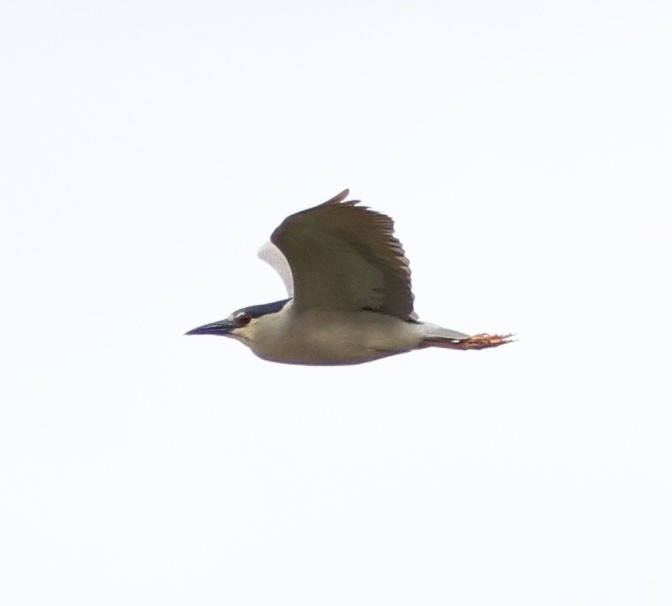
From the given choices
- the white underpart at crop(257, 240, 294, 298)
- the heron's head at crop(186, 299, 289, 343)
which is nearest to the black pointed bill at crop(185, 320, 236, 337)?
the heron's head at crop(186, 299, 289, 343)

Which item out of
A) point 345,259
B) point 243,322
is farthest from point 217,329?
point 345,259

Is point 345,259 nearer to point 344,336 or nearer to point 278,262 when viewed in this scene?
point 344,336

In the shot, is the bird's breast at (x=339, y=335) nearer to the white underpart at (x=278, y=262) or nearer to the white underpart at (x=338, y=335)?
the white underpart at (x=338, y=335)

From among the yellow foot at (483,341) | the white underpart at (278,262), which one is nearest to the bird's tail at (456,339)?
the yellow foot at (483,341)

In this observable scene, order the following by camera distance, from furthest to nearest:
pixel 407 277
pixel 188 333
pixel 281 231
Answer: pixel 188 333 < pixel 407 277 < pixel 281 231

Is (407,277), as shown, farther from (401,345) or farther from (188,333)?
(188,333)

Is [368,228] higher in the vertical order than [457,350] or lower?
higher

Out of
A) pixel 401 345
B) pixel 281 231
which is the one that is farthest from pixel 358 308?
pixel 281 231

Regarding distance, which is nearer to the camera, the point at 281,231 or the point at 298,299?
the point at 281,231
